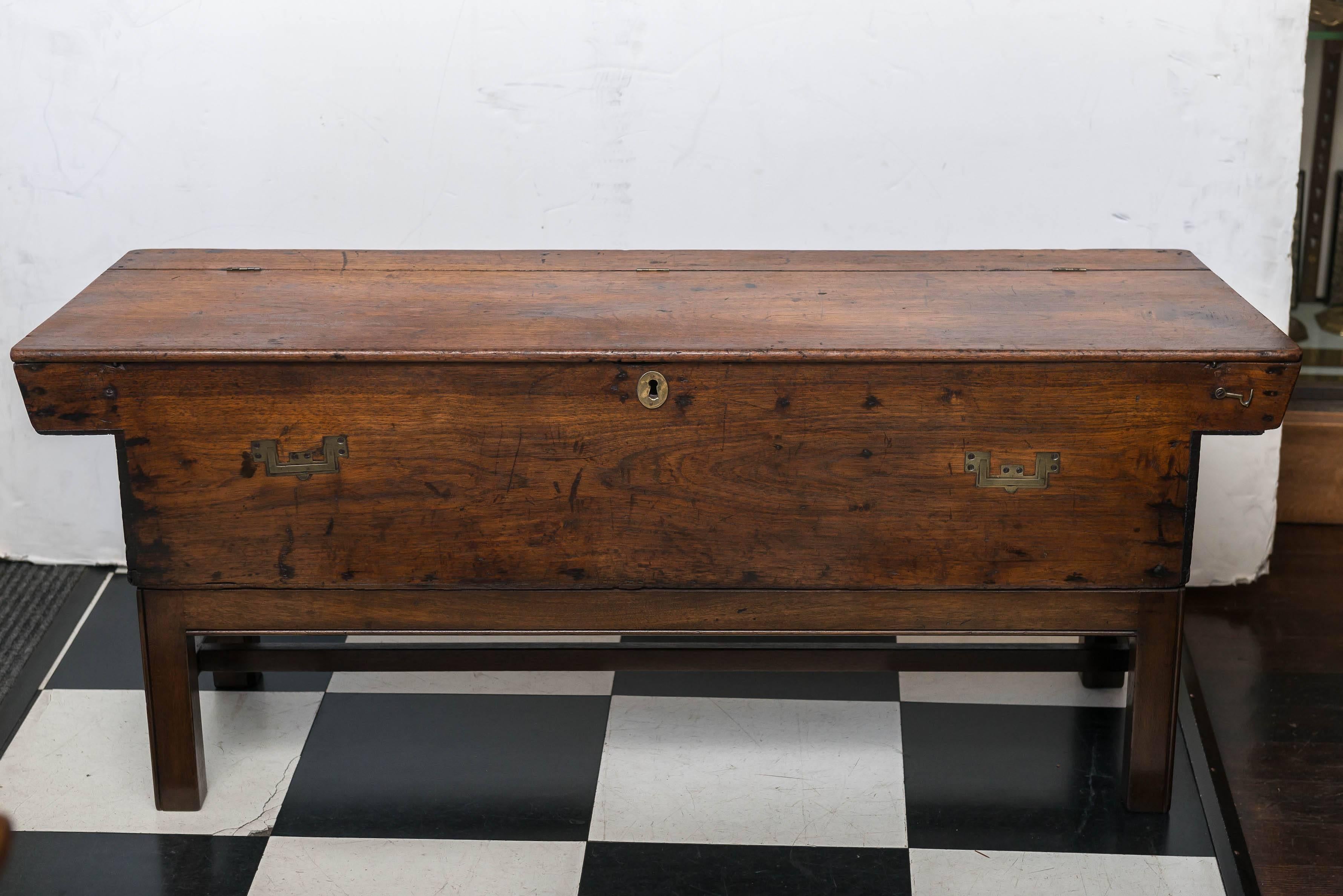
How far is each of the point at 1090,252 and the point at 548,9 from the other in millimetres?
994

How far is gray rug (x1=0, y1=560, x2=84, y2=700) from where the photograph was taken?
7.70ft

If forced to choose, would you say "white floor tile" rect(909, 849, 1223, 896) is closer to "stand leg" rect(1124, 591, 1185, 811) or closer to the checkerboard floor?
the checkerboard floor

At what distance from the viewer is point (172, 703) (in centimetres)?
191

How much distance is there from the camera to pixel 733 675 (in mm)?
2324

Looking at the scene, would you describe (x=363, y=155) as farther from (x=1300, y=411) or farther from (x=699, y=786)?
(x=1300, y=411)

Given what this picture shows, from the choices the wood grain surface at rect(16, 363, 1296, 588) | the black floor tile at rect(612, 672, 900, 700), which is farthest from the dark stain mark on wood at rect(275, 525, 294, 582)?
the black floor tile at rect(612, 672, 900, 700)

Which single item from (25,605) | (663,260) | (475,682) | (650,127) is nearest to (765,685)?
(475,682)

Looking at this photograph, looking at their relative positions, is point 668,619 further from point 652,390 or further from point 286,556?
point 286,556

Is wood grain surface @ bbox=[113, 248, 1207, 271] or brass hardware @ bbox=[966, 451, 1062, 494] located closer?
brass hardware @ bbox=[966, 451, 1062, 494]

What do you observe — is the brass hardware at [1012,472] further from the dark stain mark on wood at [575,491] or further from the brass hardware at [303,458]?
the brass hardware at [303,458]

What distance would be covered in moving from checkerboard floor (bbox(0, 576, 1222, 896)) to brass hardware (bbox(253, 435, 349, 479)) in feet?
1.76

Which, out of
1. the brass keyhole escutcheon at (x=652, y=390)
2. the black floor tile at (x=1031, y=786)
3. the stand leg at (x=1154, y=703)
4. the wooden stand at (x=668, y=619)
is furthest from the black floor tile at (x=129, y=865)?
the stand leg at (x=1154, y=703)

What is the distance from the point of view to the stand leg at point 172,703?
1874 mm

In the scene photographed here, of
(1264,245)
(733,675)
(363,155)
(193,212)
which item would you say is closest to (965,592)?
(733,675)
